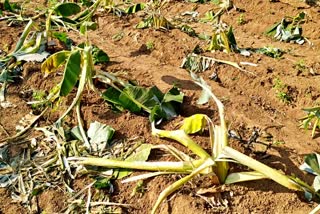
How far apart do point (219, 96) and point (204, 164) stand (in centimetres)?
114

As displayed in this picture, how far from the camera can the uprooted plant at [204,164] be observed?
2.65 meters

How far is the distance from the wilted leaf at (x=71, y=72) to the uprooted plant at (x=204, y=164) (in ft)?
1.58

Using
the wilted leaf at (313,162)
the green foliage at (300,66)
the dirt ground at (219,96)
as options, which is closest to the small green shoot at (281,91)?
the dirt ground at (219,96)

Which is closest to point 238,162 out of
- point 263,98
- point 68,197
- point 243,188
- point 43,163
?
point 243,188

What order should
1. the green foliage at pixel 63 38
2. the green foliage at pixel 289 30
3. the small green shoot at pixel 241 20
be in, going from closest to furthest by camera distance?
the green foliage at pixel 63 38, the green foliage at pixel 289 30, the small green shoot at pixel 241 20

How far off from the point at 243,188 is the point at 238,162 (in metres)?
0.21

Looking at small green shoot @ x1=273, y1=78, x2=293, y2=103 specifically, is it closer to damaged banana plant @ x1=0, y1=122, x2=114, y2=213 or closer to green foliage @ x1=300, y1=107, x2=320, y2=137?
green foliage @ x1=300, y1=107, x2=320, y2=137

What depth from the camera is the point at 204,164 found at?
2674mm

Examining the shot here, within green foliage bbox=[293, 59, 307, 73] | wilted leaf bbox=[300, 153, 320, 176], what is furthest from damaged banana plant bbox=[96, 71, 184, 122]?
green foliage bbox=[293, 59, 307, 73]

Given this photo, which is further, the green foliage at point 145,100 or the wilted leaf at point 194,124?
the green foliage at point 145,100

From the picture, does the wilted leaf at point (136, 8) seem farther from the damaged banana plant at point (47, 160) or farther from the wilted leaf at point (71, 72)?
the damaged banana plant at point (47, 160)

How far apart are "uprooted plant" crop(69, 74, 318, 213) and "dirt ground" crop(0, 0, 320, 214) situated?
88mm

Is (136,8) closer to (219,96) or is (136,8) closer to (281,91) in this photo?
(281,91)

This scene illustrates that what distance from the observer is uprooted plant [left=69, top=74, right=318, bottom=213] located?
8.69 feet
